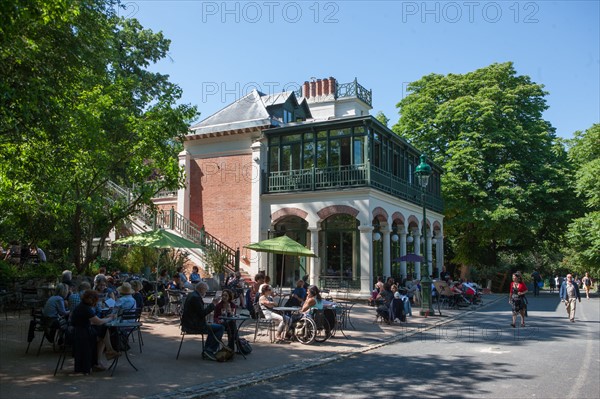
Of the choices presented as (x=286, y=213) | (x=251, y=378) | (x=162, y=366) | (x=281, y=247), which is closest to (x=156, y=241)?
(x=281, y=247)

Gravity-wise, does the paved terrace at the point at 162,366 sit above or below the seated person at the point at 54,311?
below

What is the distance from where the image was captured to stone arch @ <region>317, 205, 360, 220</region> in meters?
22.5

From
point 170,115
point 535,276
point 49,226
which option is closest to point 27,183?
point 170,115

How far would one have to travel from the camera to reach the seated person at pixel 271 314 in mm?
11969

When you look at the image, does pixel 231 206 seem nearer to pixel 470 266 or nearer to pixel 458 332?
pixel 458 332

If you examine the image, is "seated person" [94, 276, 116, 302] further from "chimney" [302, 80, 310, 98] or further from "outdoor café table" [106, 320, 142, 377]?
"chimney" [302, 80, 310, 98]

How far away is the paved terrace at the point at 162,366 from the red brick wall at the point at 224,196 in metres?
11.7

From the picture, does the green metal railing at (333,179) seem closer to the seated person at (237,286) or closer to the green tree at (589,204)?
the seated person at (237,286)

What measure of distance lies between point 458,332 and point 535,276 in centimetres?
2027

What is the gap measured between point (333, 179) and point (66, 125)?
547 inches

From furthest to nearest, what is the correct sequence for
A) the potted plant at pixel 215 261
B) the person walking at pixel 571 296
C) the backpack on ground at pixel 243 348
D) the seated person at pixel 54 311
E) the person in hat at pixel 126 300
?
the potted plant at pixel 215 261
the person walking at pixel 571 296
the person in hat at pixel 126 300
the backpack on ground at pixel 243 348
the seated person at pixel 54 311

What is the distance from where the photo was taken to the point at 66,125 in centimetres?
1102

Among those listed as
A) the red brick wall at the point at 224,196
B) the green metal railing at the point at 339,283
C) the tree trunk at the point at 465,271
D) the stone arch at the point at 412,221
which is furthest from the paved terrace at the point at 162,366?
the tree trunk at the point at 465,271

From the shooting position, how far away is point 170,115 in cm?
1625
